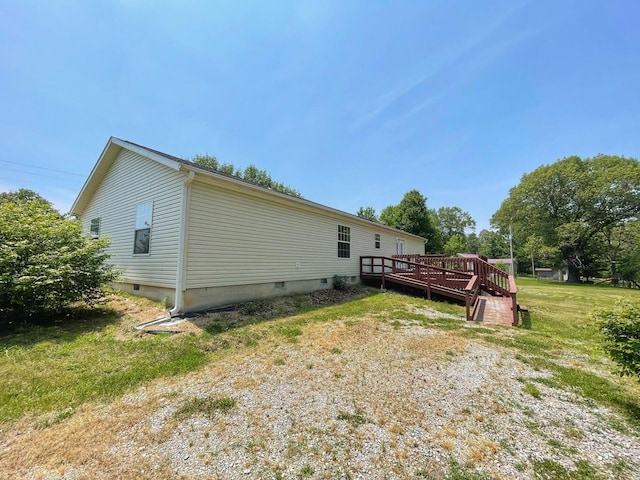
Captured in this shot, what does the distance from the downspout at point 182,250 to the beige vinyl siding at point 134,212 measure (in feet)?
1.05

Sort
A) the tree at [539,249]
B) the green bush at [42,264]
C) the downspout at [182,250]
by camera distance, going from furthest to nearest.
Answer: the tree at [539,249]
the downspout at [182,250]
the green bush at [42,264]

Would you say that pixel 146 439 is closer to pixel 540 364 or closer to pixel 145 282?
pixel 540 364

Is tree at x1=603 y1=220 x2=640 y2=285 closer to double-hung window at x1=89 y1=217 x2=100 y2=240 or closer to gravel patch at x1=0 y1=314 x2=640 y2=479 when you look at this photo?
gravel patch at x1=0 y1=314 x2=640 y2=479

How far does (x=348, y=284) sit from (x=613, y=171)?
Result: 93.8 ft

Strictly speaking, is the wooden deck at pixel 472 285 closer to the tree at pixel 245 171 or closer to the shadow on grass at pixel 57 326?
the shadow on grass at pixel 57 326

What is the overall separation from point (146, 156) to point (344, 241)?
7998mm

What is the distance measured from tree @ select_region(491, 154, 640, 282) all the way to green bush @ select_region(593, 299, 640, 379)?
27.9 meters

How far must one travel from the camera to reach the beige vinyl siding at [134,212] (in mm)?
6605

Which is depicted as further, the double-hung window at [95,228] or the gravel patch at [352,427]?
the double-hung window at [95,228]

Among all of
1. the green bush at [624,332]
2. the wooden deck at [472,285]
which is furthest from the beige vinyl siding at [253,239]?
the green bush at [624,332]

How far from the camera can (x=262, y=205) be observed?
799 cm

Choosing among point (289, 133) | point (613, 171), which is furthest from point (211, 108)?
point (613, 171)

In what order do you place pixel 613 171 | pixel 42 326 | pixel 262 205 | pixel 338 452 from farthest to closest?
pixel 613 171, pixel 262 205, pixel 42 326, pixel 338 452

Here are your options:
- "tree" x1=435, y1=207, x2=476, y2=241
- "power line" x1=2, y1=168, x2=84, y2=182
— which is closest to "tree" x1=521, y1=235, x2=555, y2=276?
"tree" x1=435, y1=207, x2=476, y2=241
